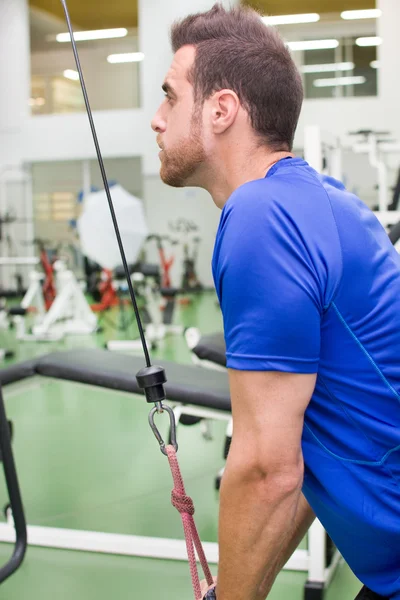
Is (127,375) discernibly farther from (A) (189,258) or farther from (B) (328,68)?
(B) (328,68)

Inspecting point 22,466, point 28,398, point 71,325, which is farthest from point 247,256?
point 71,325

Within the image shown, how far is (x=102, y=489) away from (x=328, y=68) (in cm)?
1060

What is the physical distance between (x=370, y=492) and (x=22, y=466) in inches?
110

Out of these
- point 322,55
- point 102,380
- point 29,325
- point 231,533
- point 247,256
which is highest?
point 322,55

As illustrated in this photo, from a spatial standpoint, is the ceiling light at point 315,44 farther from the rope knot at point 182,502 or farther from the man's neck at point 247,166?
the rope knot at point 182,502

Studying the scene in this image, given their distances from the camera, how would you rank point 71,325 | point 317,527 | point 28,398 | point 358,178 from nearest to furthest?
point 317,527
point 28,398
point 71,325
point 358,178

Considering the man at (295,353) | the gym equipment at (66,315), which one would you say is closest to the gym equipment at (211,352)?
the man at (295,353)

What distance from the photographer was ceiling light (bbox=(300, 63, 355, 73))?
12.0 m

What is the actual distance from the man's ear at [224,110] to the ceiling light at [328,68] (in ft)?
38.6

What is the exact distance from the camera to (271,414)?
2.72 feet

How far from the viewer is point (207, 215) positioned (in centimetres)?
1233

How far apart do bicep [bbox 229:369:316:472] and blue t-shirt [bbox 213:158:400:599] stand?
0.02 metres

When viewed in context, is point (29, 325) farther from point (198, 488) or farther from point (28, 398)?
point (198, 488)

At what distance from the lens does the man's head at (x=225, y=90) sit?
3.19 ft
